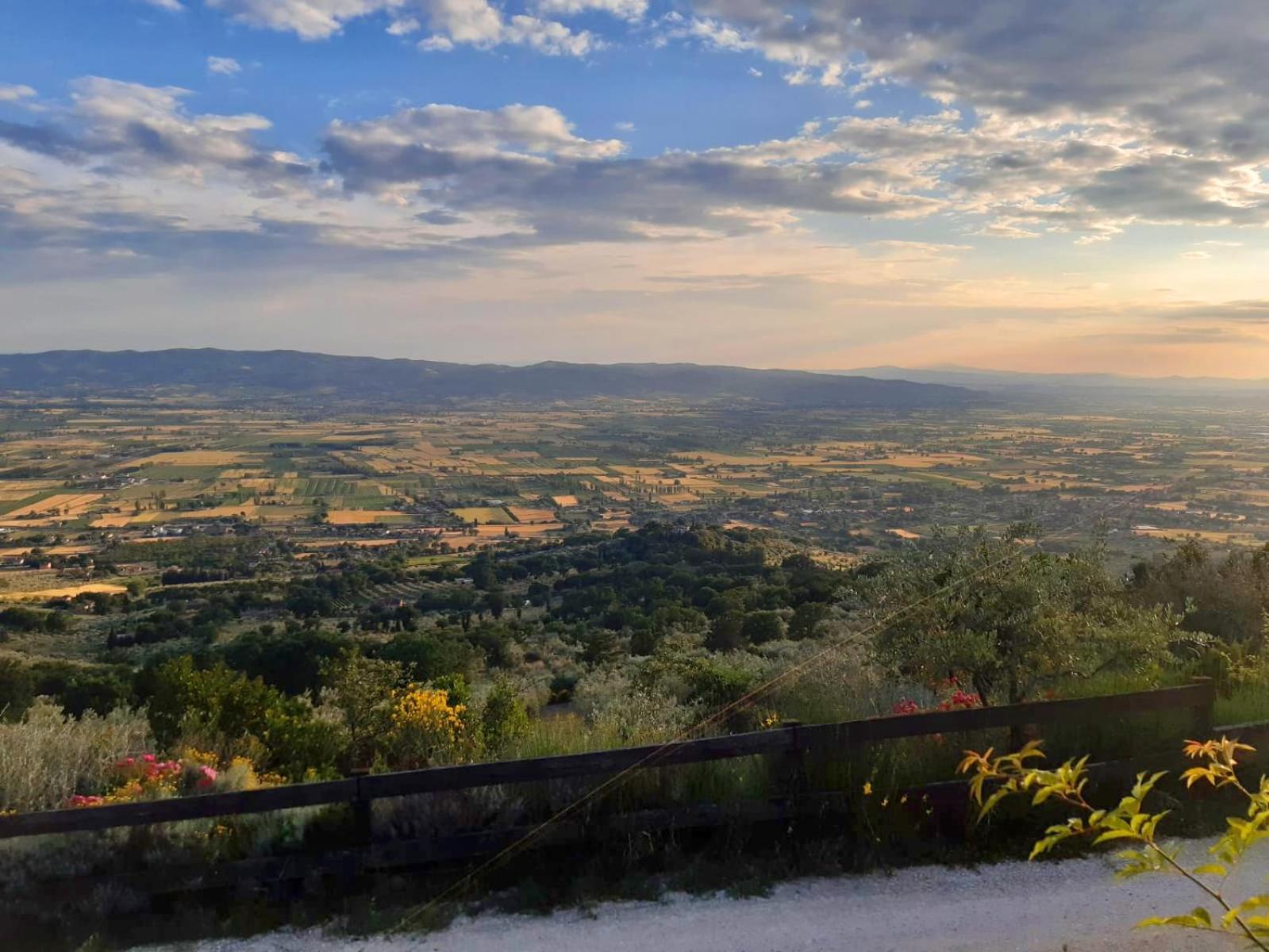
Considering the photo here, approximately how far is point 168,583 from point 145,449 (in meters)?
70.0

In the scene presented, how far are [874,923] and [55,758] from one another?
18.9 feet

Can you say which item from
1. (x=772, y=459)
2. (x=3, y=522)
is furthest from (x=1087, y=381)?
(x=3, y=522)

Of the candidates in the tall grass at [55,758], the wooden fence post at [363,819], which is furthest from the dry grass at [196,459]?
the wooden fence post at [363,819]

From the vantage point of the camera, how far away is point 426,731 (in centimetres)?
753

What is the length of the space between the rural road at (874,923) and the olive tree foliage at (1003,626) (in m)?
2.44

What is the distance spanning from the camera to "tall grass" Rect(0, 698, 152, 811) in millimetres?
5930

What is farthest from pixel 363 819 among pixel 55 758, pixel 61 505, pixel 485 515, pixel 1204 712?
pixel 61 505

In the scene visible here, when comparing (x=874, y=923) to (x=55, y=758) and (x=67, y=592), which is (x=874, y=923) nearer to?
(x=55, y=758)

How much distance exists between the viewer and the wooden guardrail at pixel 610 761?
5043 millimetres

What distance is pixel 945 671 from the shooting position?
25.5 feet

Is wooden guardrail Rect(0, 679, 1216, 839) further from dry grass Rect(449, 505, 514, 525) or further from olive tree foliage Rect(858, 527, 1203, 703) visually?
dry grass Rect(449, 505, 514, 525)

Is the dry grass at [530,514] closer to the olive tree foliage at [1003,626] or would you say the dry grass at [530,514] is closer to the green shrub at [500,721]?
the green shrub at [500,721]

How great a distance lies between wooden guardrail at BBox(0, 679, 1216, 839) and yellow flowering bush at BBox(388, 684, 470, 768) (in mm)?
1676

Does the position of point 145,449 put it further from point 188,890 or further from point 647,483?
point 188,890
